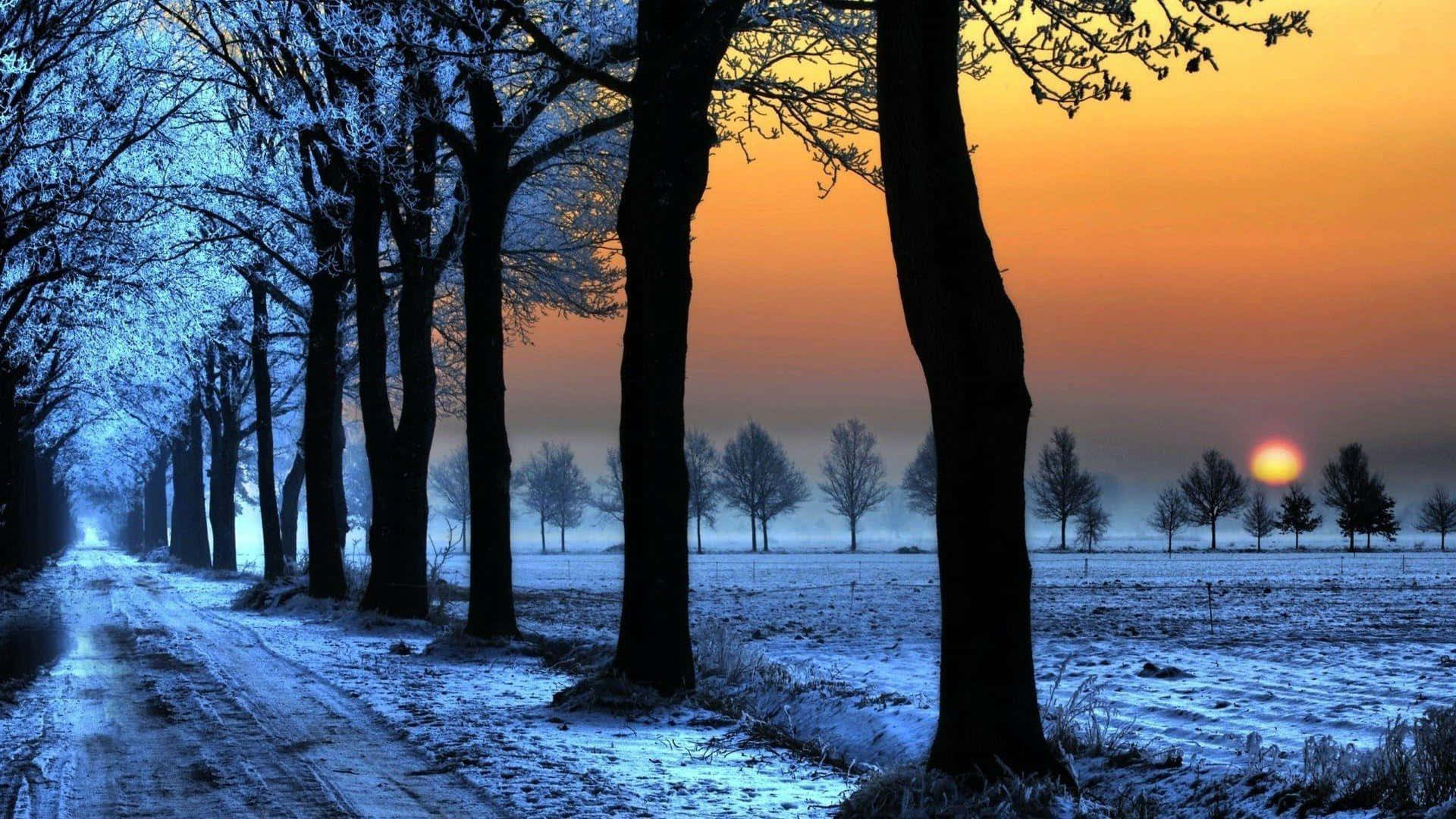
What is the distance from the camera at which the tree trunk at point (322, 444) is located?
23156 millimetres

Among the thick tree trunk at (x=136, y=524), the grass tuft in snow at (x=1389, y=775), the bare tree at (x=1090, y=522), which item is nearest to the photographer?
the grass tuft in snow at (x=1389, y=775)

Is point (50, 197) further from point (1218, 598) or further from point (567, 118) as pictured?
point (1218, 598)

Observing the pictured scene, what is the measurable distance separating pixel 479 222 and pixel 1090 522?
8241 centimetres

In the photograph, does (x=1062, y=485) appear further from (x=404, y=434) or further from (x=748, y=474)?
(x=404, y=434)

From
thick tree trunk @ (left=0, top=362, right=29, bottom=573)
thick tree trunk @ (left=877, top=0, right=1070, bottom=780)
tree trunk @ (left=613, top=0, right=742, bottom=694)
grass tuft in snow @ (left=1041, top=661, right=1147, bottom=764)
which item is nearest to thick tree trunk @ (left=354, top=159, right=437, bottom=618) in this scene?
tree trunk @ (left=613, top=0, right=742, bottom=694)

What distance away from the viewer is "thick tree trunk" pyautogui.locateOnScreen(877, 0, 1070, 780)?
20.6 ft

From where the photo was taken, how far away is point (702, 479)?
97.6 m

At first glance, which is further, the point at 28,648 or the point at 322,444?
the point at 322,444

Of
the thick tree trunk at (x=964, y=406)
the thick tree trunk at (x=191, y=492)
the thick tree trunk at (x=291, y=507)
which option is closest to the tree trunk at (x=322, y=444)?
the thick tree trunk at (x=291, y=507)

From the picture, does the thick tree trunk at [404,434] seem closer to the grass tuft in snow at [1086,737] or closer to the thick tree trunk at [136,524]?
the grass tuft in snow at [1086,737]

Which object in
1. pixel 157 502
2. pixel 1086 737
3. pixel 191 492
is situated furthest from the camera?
pixel 157 502

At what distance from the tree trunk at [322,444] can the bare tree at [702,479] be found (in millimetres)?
67286

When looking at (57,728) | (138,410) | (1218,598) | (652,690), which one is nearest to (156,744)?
(57,728)

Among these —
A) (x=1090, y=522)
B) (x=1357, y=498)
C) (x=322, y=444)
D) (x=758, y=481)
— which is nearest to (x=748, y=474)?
(x=758, y=481)
